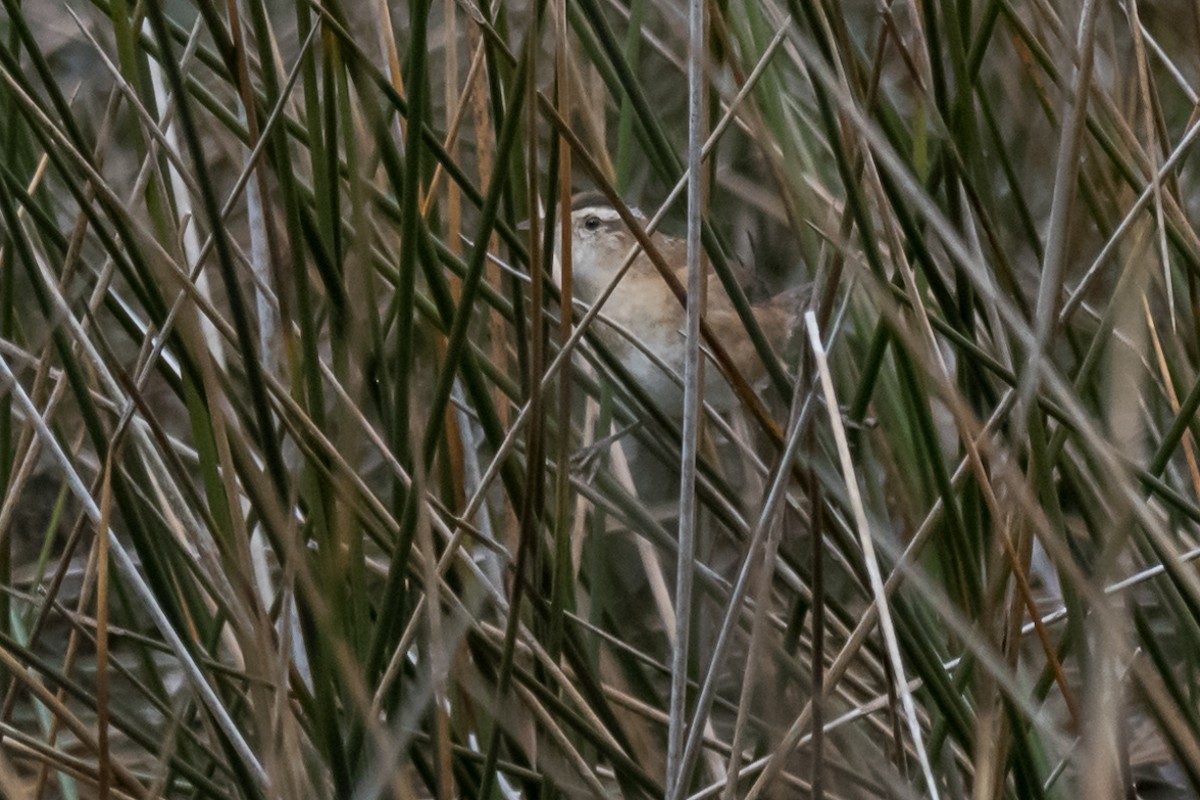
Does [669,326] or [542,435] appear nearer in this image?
[542,435]

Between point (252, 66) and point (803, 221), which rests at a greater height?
point (252, 66)

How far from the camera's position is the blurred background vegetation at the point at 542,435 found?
0.99 meters

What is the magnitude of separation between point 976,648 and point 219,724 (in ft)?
1.90

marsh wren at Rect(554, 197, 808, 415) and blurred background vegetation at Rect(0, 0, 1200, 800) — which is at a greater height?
blurred background vegetation at Rect(0, 0, 1200, 800)

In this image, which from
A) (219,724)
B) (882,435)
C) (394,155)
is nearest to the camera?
(219,724)

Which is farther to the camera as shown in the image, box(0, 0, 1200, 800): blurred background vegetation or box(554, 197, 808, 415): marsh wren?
box(554, 197, 808, 415): marsh wren

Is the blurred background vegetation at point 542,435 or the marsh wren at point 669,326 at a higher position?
the blurred background vegetation at point 542,435

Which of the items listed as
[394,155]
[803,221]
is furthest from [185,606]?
[803,221]

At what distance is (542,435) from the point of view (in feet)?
3.32

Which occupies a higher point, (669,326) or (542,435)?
(542,435)

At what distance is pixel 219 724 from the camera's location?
→ 3.60 feet

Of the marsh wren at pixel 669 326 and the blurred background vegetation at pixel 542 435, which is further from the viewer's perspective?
the marsh wren at pixel 669 326

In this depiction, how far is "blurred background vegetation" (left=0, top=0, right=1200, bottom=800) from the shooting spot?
3.24 feet

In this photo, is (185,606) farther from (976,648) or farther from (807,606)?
(976,648)
